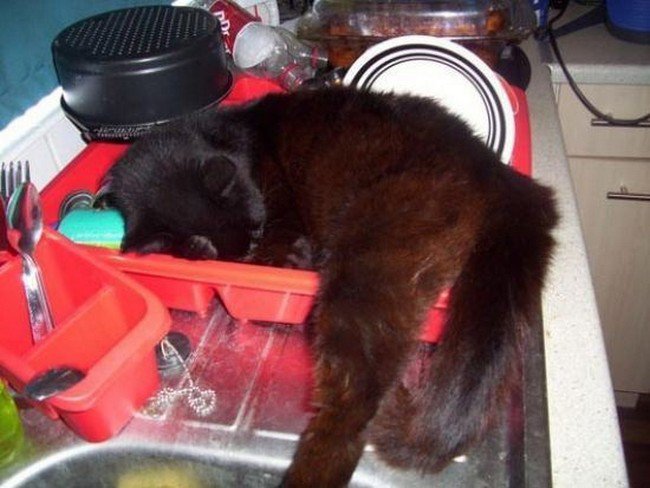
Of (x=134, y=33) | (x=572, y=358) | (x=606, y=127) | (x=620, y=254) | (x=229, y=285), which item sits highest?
(x=134, y=33)

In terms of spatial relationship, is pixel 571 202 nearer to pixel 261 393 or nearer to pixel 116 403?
pixel 261 393

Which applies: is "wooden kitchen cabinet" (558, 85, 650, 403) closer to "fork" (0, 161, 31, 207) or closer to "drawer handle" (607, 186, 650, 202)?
"drawer handle" (607, 186, 650, 202)

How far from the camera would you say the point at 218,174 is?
0.84 m

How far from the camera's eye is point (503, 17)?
3.94 ft

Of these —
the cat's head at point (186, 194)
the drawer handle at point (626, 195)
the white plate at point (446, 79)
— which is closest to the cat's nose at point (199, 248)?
the cat's head at point (186, 194)

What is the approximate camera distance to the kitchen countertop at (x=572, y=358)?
1.92 ft

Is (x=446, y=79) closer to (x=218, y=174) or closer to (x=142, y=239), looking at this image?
(x=218, y=174)

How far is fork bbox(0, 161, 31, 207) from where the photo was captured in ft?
2.56

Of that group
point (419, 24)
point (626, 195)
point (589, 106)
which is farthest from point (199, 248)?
point (626, 195)

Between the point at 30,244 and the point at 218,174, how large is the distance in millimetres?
275

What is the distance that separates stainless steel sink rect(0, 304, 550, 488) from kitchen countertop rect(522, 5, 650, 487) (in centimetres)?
2

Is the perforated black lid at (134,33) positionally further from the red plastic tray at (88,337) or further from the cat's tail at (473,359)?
the cat's tail at (473,359)

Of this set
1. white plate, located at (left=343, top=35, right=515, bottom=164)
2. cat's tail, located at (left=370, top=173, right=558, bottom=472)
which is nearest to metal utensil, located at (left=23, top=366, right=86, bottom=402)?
cat's tail, located at (left=370, top=173, right=558, bottom=472)

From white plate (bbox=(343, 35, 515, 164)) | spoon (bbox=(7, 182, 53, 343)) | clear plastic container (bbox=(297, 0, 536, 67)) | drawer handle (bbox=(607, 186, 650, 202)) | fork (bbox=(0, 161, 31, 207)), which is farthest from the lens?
drawer handle (bbox=(607, 186, 650, 202))
